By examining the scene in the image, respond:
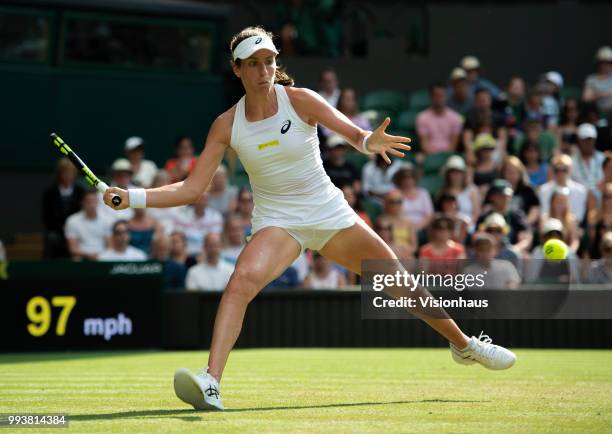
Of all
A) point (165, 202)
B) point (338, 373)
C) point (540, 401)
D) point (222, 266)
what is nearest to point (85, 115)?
point (222, 266)

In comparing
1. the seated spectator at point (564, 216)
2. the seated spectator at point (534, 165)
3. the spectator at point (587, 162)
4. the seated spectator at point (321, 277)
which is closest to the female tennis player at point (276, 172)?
the seated spectator at point (321, 277)

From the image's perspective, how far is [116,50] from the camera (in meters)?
16.5

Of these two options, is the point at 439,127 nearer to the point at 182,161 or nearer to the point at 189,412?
the point at 182,161

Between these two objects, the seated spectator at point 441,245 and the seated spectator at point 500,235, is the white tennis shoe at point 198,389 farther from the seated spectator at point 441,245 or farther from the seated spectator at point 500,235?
the seated spectator at point 500,235

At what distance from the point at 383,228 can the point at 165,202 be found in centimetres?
662

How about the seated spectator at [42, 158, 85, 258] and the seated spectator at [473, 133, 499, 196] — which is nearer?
the seated spectator at [42, 158, 85, 258]

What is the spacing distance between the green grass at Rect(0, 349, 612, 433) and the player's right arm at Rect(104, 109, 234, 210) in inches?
46.0

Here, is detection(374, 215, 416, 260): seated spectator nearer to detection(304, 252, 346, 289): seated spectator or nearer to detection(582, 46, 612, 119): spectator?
detection(304, 252, 346, 289): seated spectator

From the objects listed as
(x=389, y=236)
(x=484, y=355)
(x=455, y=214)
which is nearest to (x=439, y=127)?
(x=455, y=214)

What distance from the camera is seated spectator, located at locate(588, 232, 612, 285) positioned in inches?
488

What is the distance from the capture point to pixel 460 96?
16734mm

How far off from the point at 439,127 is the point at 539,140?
54.0 inches

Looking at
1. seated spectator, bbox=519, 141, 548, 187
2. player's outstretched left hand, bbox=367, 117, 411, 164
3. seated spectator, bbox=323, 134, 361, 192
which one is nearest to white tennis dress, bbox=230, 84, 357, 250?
player's outstretched left hand, bbox=367, 117, 411, 164

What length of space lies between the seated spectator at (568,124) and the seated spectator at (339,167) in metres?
3.15
